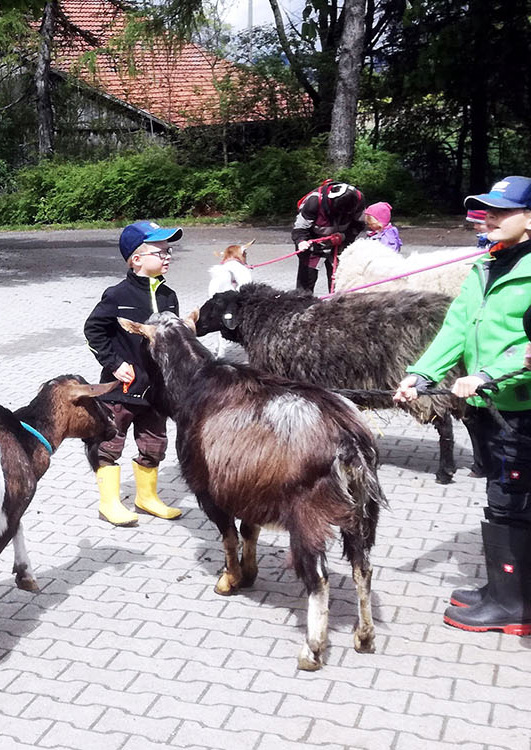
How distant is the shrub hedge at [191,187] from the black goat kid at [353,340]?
17.4 m

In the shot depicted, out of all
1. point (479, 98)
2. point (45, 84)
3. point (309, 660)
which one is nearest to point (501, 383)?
point (309, 660)

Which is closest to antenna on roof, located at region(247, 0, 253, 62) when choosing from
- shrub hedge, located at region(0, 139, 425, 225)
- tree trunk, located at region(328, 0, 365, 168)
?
shrub hedge, located at region(0, 139, 425, 225)

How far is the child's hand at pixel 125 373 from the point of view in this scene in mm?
5203

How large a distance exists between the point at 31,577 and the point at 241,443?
1.58m

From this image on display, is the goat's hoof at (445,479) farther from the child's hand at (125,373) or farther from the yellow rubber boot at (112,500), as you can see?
the child's hand at (125,373)

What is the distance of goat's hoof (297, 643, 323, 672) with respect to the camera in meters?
3.92

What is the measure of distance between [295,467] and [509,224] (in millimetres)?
1454

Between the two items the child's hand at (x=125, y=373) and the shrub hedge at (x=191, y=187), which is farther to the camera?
the shrub hedge at (x=191, y=187)

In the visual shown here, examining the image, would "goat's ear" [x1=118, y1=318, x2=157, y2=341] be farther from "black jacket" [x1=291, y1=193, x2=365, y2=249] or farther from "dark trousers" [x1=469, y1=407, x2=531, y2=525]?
"black jacket" [x1=291, y1=193, x2=365, y2=249]

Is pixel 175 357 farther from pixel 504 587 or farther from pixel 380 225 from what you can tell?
pixel 380 225

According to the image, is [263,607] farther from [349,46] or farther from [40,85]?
[40,85]

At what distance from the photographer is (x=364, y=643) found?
13.4 ft

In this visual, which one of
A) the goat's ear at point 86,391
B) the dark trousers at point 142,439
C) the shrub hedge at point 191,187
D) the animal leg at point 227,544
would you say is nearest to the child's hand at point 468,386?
A: the animal leg at point 227,544

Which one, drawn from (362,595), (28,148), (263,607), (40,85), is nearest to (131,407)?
(263,607)
